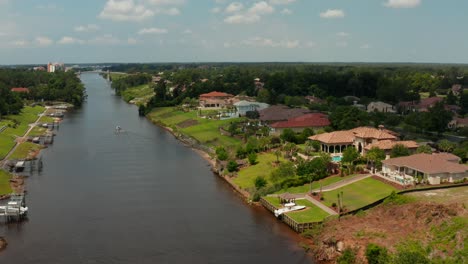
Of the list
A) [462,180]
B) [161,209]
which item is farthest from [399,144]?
[161,209]

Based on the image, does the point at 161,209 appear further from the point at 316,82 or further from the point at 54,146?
the point at 316,82

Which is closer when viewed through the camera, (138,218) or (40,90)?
(138,218)

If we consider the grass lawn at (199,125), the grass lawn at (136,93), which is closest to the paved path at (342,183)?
the grass lawn at (199,125)

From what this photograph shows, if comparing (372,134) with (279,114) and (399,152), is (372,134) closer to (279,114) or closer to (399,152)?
(399,152)

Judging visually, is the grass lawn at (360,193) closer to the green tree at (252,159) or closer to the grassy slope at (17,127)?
the green tree at (252,159)

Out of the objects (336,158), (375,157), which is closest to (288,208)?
(375,157)

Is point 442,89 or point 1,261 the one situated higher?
point 442,89

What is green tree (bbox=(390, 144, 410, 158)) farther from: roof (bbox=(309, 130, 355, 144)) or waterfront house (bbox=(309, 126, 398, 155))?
roof (bbox=(309, 130, 355, 144))
